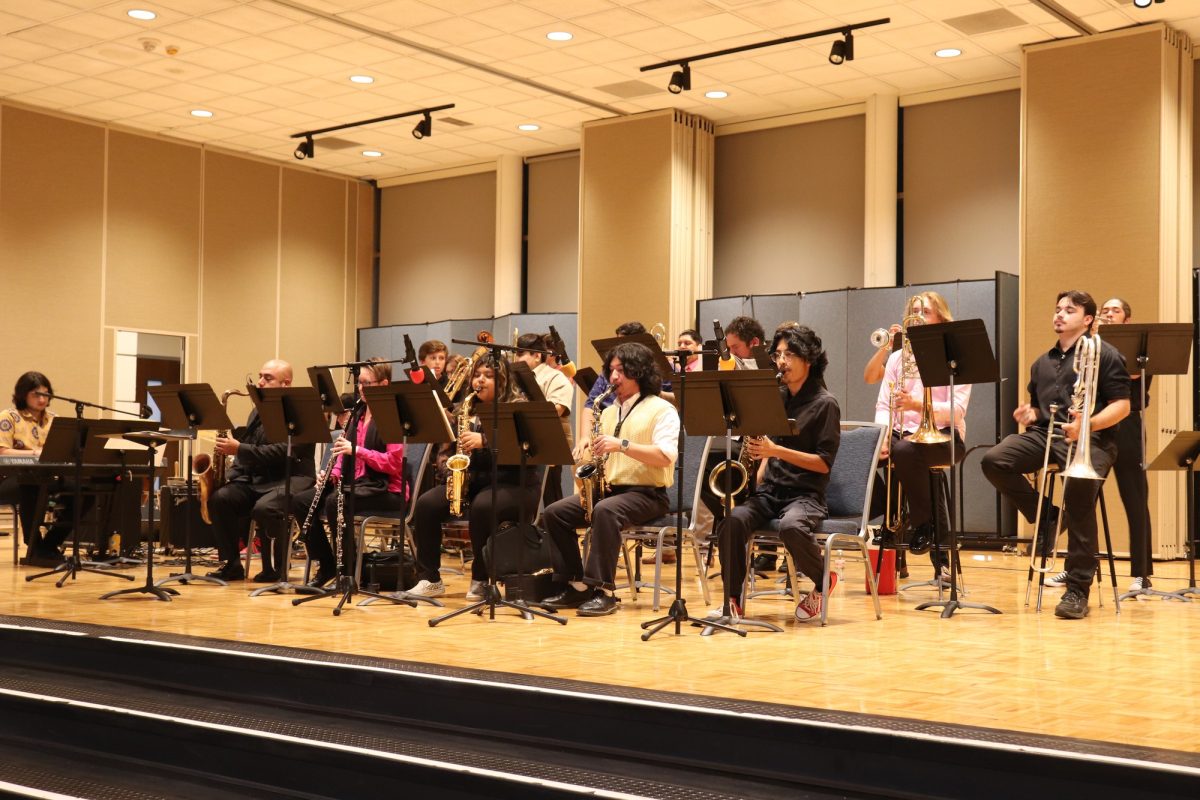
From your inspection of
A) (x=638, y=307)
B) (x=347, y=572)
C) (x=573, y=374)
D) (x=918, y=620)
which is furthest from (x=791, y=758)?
(x=638, y=307)

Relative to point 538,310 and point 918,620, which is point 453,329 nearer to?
point 538,310

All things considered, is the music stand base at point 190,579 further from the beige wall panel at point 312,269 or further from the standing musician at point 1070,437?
the beige wall panel at point 312,269

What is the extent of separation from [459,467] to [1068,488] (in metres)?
2.80

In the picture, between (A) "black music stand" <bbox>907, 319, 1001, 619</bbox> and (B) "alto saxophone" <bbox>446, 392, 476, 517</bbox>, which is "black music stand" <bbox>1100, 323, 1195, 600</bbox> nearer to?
(A) "black music stand" <bbox>907, 319, 1001, 619</bbox>

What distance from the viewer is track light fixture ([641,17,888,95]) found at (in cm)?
927

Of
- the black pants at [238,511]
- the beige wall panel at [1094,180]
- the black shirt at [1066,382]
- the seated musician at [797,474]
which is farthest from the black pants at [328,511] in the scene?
the beige wall panel at [1094,180]

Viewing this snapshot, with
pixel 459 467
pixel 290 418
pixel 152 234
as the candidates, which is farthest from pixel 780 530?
pixel 152 234

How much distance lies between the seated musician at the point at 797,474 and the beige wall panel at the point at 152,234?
870cm

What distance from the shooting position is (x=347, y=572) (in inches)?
241

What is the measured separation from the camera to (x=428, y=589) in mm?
6336

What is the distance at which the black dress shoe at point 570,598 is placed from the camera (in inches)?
231

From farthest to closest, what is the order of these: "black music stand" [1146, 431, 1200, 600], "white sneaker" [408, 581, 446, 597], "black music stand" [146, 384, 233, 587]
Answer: "black music stand" [146, 384, 233, 587] → "white sneaker" [408, 581, 446, 597] → "black music stand" [1146, 431, 1200, 600]

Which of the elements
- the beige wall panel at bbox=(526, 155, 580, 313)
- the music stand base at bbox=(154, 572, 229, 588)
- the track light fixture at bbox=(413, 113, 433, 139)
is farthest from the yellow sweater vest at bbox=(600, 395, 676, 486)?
the beige wall panel at bbox=(526, 155, 580, 313)

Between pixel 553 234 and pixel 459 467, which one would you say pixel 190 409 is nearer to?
pixel 459 467
